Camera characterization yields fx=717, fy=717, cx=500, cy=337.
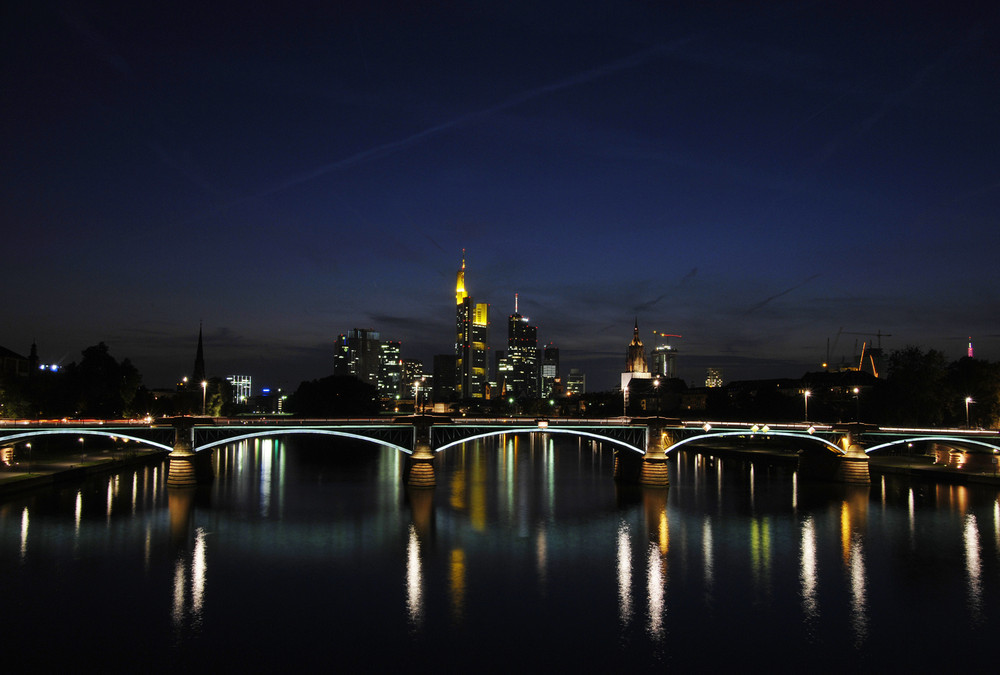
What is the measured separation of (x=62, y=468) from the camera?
63.3 meters

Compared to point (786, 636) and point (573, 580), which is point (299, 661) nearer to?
point (573, 580)

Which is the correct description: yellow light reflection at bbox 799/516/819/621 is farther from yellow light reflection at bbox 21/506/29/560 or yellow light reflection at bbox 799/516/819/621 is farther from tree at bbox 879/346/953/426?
tree at bbox 879/346/953/426

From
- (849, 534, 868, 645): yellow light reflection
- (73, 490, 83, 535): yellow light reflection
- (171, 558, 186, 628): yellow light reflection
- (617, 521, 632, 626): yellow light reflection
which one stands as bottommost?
(849, 534, 868, 645): yellow light reflection

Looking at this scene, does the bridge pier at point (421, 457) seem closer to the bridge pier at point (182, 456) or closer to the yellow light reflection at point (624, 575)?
the bridge pier at point (182, 456)

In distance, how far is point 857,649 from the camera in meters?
25.3

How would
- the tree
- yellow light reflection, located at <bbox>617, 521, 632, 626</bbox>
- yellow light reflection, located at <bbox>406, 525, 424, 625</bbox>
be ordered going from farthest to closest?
1. the tree
2. yellow light reflection, located at <bbox>617, 521, 632, 626</bbox>
3. yellow light reflection, located at <bbox>406, 525, 424, 625</bbox>

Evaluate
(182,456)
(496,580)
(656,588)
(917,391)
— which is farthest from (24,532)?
(917,391)

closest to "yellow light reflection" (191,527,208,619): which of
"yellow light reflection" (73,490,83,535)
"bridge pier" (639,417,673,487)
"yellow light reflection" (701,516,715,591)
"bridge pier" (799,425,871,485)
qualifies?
"yellow light reflection" (73,490,83,535)

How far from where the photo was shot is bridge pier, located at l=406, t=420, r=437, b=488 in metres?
60.1

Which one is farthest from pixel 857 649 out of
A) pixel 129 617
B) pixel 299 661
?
pixel 129 617

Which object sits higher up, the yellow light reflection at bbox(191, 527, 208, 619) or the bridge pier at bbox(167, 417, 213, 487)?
the bridge pier at bbox(167, 417, 213, 487)

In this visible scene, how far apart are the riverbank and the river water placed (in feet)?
7.37

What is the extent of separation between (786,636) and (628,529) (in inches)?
734

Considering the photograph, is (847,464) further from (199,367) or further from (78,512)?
(199,367)
